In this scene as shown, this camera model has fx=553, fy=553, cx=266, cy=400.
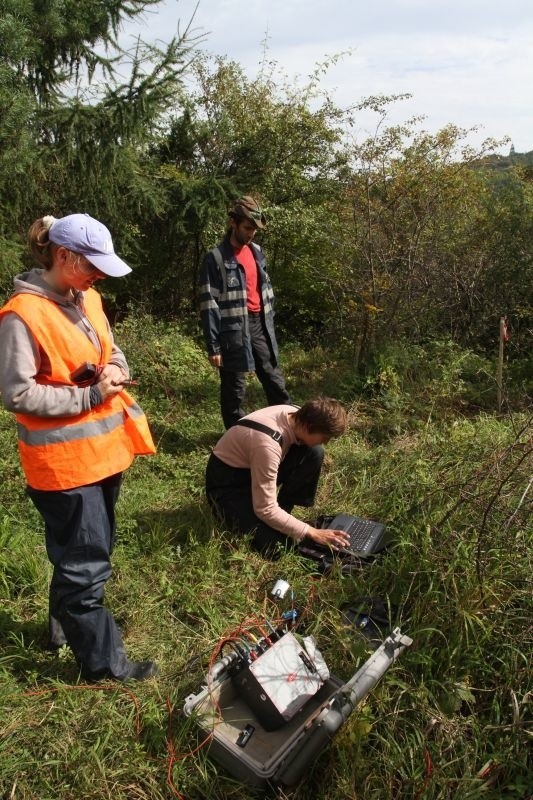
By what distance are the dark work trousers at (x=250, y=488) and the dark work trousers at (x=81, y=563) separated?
107 cm

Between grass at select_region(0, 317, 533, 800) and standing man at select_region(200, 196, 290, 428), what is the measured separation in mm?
866

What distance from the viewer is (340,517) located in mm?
3234

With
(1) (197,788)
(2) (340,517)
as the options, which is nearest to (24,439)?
(1) (197,788)

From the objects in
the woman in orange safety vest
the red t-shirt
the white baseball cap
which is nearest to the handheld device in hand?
the woman in orange safety vest

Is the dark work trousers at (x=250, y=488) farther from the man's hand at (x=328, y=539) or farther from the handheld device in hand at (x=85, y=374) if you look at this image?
the handheld device in hand at (x=85, y=374)

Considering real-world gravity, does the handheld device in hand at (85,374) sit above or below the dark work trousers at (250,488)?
above

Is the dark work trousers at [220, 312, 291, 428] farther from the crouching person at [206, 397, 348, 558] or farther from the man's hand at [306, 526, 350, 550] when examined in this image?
the man's hand at [306, 526, 350, 550]

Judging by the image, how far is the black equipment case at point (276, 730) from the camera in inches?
73.2

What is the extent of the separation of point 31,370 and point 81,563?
0.75m

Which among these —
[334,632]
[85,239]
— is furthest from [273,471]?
[85,239]

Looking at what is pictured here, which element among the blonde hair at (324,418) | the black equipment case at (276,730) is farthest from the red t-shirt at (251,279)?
the black equipment case at (276,730)

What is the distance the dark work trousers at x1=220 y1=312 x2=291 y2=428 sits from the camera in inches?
168

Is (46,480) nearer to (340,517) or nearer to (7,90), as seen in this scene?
(340,517)

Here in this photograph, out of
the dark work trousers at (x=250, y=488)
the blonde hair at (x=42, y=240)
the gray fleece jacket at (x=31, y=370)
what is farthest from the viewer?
the dark work trousers at (x=250, y=488)
